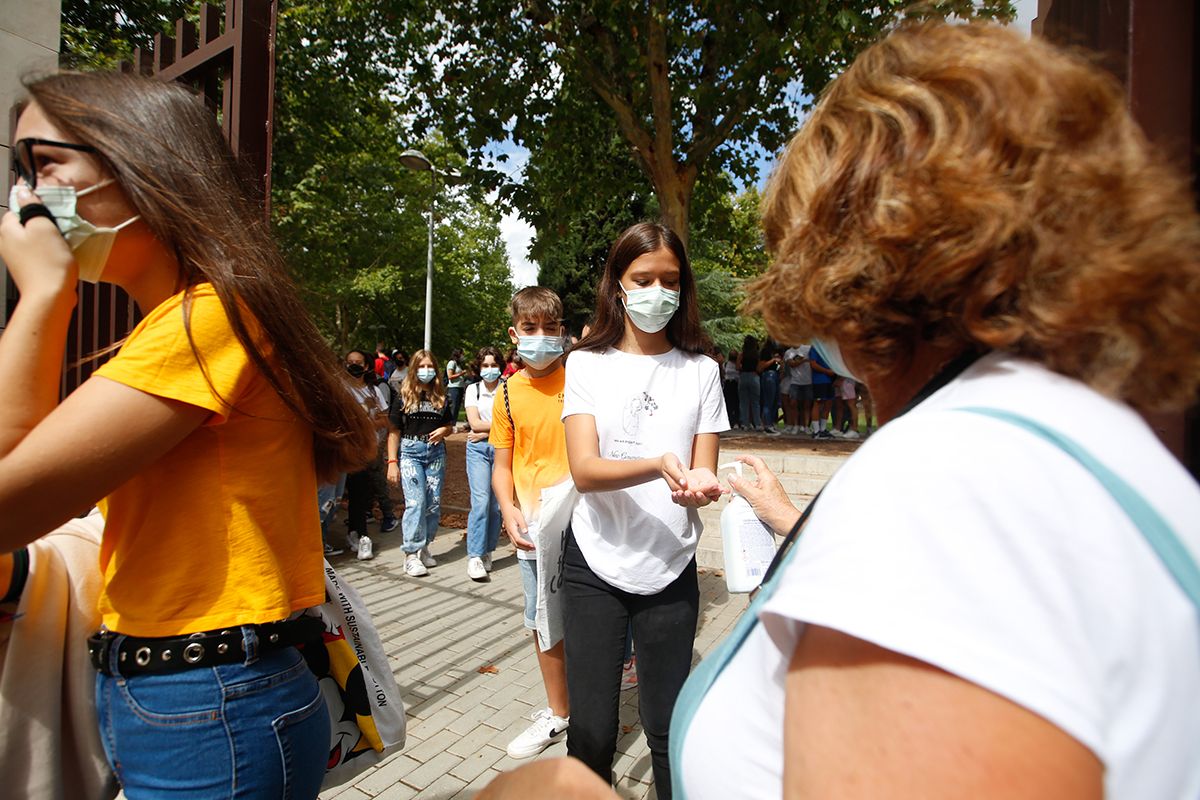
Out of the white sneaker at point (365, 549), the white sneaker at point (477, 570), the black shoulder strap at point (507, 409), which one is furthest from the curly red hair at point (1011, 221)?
the white sneaker at point (365, 549)

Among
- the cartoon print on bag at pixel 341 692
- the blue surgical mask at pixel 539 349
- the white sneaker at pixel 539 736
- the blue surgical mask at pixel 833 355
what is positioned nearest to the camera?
the blue surgical mask at pixel 833 355

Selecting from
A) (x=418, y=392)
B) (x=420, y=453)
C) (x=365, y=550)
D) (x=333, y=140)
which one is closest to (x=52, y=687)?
(x=420, y=453)

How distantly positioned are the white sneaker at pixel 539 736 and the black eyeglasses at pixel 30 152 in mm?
2908

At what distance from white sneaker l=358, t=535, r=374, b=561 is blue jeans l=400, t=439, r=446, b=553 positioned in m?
0.60

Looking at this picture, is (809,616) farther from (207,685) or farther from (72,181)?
(72,181)

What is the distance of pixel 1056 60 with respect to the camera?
74 cm

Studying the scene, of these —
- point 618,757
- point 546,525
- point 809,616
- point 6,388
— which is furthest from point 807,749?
point 618,757

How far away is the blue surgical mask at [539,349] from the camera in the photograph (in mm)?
3836

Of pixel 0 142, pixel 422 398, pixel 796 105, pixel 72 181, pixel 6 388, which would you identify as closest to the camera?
pixel 6 388

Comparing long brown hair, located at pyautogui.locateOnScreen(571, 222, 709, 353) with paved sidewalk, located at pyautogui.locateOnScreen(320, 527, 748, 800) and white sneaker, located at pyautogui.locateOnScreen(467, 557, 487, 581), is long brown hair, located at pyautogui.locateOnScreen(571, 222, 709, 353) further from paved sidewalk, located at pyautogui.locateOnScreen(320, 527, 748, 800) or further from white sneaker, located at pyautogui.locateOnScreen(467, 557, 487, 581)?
white sneaker, located at pyautogui.locateOnScreen(467, 557, 487, 581)

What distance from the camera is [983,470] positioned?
58 centimetres

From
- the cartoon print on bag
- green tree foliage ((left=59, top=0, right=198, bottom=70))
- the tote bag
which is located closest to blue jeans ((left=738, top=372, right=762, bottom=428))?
green tree foliage ((left=59, top=0, right=198, bottom=70))

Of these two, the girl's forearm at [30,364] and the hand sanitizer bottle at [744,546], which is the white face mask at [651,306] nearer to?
the hand sanitizer bottle at [744,546]

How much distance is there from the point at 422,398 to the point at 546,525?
431cm
